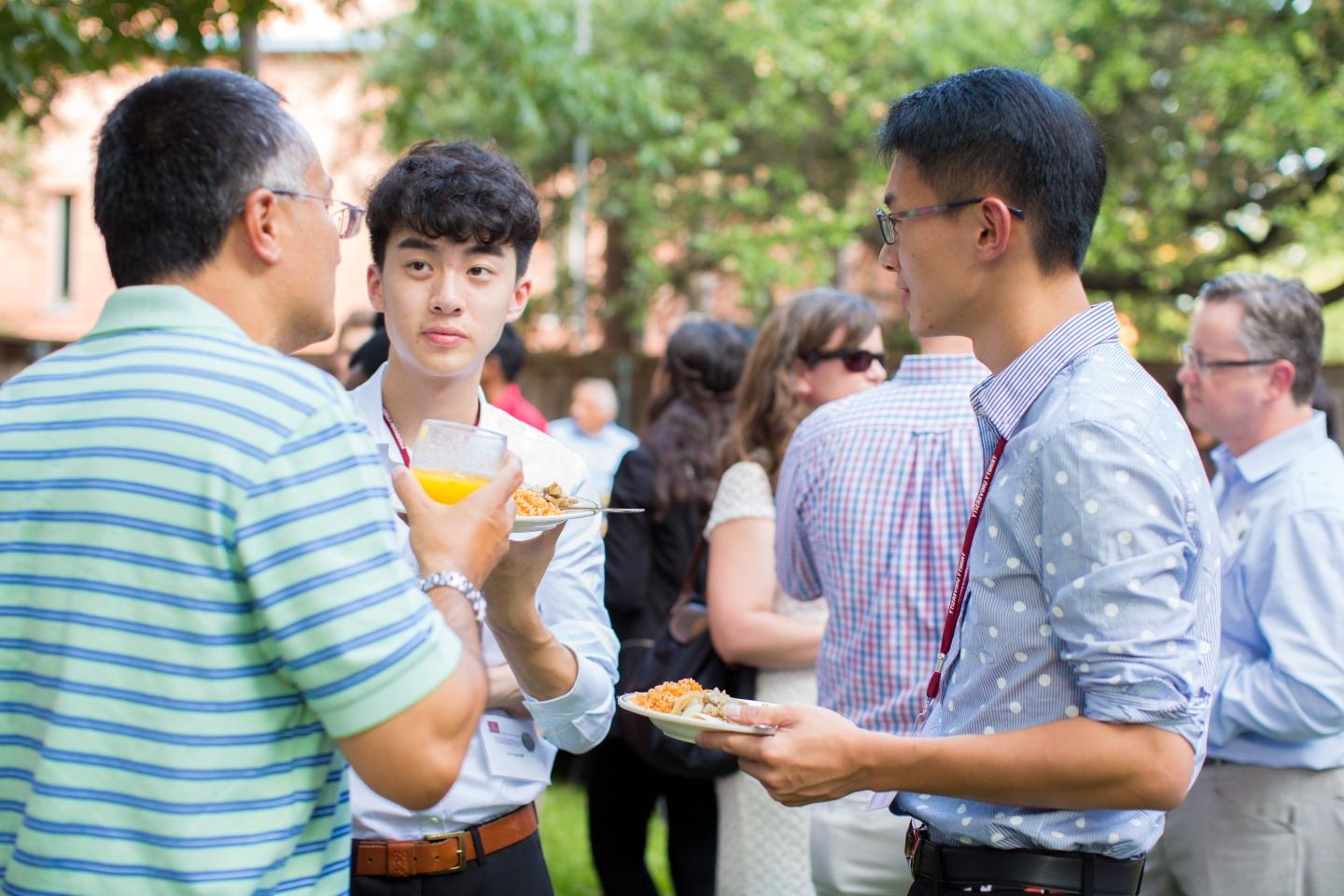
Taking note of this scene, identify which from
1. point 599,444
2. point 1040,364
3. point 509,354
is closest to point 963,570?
point 1040,364

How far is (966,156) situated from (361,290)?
25.0 m

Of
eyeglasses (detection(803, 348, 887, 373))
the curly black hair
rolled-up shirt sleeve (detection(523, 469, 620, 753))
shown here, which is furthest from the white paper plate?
the curly black hair

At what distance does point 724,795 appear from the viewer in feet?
14.0

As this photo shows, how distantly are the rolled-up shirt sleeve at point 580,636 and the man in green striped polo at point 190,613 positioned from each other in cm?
90

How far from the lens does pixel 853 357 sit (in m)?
4.27

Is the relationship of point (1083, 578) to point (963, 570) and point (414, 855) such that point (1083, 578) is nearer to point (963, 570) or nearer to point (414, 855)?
point (963, 570)

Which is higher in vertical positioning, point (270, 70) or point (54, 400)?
point (270, 70)

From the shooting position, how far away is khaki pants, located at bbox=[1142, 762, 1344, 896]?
Result: 3496mm

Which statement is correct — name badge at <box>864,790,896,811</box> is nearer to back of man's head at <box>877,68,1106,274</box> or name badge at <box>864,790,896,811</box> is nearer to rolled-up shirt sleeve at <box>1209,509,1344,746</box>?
back of man's head at <box>877,68,1106,274</box>

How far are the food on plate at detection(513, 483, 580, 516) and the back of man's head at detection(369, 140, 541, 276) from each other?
630mm

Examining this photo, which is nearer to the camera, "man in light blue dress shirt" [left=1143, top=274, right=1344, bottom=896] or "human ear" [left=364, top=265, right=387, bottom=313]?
"human ear" [left=364, top=265, right=387, bottom=313]

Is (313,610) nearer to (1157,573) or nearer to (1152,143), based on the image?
(1157,573)

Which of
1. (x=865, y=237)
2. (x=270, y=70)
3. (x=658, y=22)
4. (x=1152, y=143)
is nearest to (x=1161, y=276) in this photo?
(x=1152, y=143)

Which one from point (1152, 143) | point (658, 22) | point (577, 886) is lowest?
point (577, 886)
